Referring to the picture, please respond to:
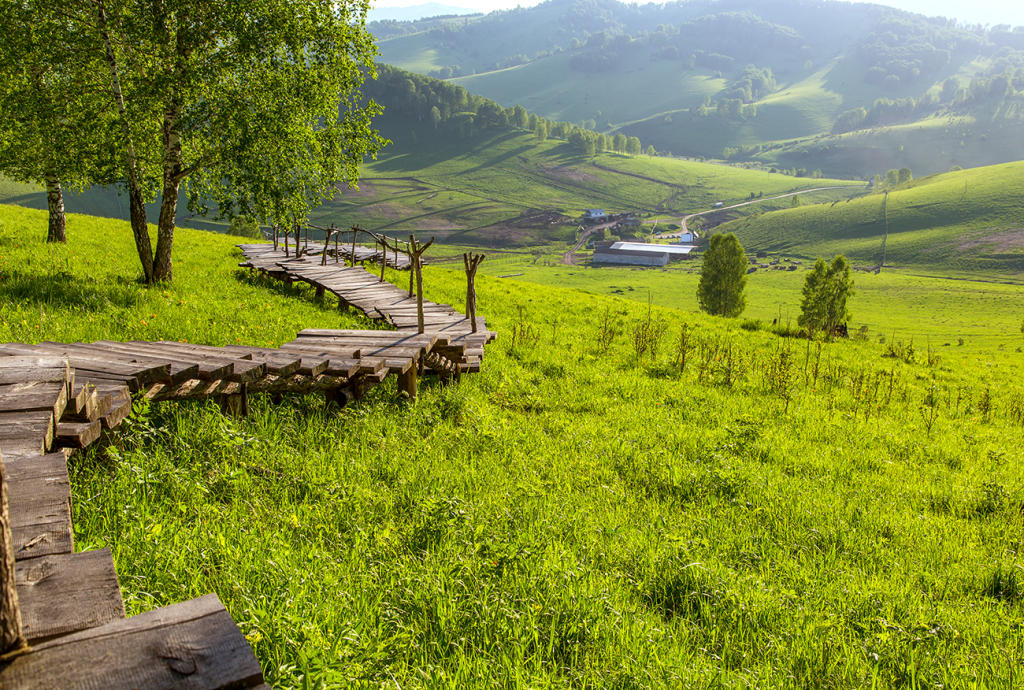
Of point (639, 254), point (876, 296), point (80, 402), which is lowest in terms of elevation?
point (876, 296)

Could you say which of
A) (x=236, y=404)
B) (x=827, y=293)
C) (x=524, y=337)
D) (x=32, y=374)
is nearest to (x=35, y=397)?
(x=32, y=374)

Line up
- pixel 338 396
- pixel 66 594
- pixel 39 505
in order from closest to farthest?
pixel 66 594 → pixel 39 505 → pixel 338 396

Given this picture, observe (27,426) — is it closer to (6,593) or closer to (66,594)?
(66,594)

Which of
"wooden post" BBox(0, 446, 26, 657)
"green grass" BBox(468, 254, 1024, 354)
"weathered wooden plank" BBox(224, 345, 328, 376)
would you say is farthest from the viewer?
"green grass" BBox(468, 254, 1024, 354)

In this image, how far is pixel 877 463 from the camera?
27.0 feet

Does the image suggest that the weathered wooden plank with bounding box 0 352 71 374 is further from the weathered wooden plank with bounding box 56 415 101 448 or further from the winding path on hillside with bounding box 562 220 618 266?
the winding path on hillside with bounding box 562 220 618 266

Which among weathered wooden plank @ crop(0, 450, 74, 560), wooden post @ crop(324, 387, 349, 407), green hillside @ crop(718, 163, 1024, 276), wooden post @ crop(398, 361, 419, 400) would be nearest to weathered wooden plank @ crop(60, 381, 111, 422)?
weathered wooden plank @ crop(0, 450, 74, 560)

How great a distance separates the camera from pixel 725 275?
65.4 m

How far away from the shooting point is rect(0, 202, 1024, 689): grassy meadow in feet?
11.7

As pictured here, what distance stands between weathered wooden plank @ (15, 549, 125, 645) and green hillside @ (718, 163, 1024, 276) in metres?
155

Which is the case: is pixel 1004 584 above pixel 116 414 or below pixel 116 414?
below

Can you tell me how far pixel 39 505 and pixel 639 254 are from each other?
147 metres

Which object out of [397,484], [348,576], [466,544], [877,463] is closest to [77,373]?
[397,484]

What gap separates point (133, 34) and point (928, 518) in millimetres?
18535
